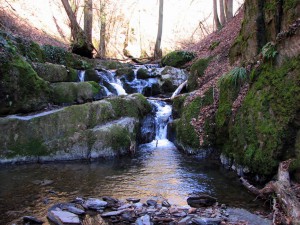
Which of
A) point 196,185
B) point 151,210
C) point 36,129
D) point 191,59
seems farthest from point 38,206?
point 191,59

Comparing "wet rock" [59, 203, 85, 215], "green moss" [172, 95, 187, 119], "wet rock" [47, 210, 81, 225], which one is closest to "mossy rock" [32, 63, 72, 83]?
"green moss" [172, 95, 187, 119]

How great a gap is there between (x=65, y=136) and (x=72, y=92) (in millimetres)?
2771

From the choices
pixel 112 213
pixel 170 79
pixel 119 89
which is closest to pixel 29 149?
pixel 112 213

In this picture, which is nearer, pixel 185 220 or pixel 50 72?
pixel 185 220

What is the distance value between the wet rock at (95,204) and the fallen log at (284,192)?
2975mm

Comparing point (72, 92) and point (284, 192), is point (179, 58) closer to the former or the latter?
point (72, 92)

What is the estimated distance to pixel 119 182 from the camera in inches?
288

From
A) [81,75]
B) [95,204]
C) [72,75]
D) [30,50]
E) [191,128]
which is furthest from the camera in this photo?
[81,75]

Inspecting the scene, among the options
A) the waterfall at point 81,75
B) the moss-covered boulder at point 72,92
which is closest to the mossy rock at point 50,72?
the moss-covered boulder at point 72,92

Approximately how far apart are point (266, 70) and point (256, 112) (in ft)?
3.63

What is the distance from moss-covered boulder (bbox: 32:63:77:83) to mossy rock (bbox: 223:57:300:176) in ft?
25.8

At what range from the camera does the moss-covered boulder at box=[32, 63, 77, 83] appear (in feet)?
40.7

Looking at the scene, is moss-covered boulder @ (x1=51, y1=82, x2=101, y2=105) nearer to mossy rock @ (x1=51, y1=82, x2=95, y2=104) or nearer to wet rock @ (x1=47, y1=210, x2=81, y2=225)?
mossy rock @ (x1=51, y1=82, x2=95, y2=104)

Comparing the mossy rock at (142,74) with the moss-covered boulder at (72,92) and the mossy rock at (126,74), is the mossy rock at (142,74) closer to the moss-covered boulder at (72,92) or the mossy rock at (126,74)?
the mossy rock at (126,74)
